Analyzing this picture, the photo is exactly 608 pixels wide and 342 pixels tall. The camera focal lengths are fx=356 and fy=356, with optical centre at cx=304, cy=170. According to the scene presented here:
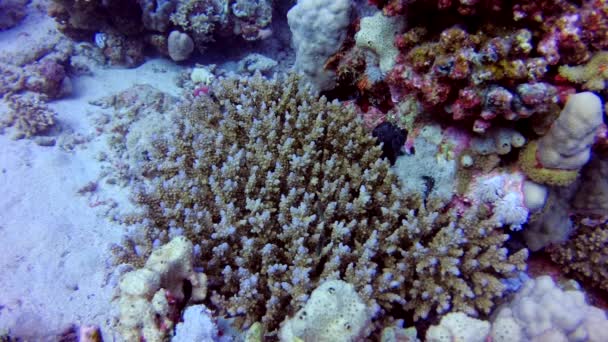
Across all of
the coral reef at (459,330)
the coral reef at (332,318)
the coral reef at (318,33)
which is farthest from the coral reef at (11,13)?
the coral reef at (459,330)

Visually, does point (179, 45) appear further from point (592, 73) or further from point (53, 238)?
point (592, 73)

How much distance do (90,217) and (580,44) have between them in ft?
19.2

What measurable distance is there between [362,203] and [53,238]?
12.8 ft

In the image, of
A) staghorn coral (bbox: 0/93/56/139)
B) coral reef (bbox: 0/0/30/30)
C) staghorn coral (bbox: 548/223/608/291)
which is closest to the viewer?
staghorn coral (bbox: 548/223/608/291)

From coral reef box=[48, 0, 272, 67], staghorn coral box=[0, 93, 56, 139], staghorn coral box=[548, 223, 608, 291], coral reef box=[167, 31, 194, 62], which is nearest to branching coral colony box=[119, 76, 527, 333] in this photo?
staghorn coral box=[548, 223, 608, 291]

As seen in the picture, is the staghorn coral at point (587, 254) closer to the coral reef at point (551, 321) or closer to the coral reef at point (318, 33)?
the coral reef at point (551, 321)

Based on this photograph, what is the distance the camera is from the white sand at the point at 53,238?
377 centimetres

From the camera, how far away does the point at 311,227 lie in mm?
3508

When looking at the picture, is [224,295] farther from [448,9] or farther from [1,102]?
[1,102]

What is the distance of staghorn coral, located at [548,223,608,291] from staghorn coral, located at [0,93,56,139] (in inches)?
306

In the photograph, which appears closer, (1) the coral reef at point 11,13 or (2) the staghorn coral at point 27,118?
(2) the staghorn coral at point 27,118

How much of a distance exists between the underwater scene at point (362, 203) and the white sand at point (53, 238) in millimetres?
23

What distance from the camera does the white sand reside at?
3770 millimetres

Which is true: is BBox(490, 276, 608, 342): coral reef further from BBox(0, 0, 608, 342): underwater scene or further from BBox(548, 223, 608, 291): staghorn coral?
BBox(548, 223, 608, 291): staghorn coral
